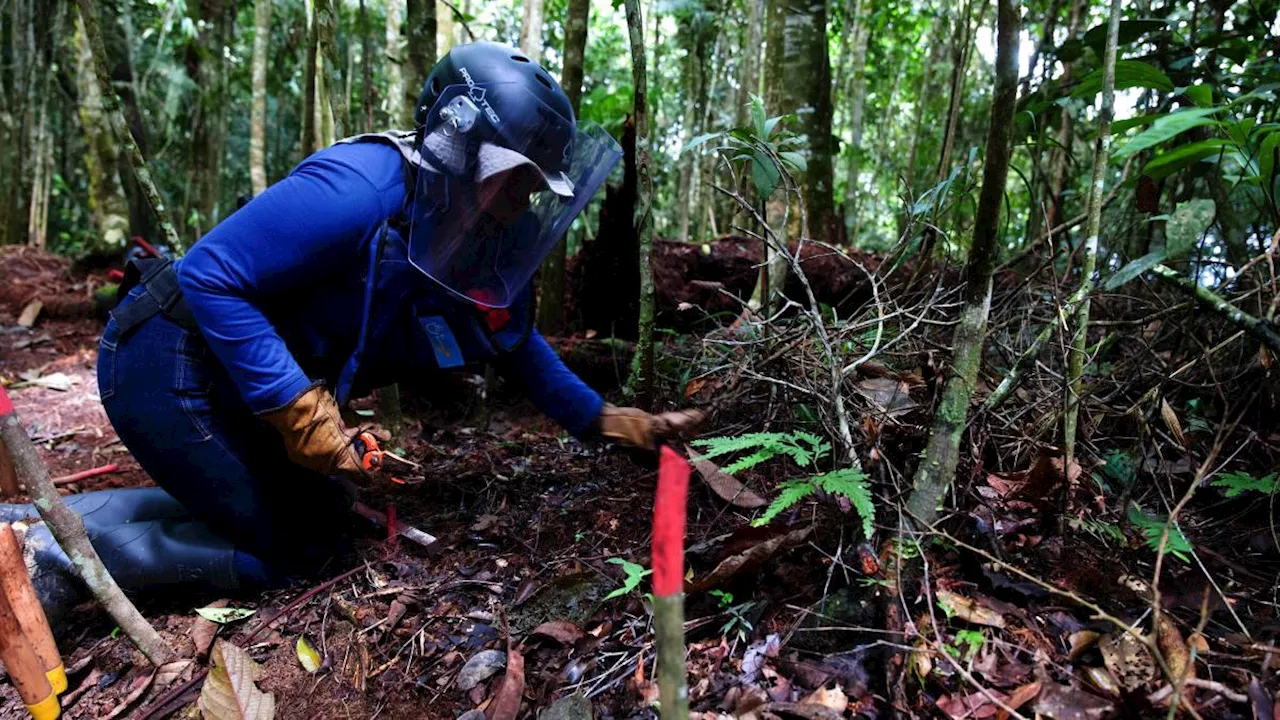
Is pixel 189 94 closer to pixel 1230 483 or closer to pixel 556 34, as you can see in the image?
pixel 556 34

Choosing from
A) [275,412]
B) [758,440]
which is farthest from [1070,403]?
[275,412]

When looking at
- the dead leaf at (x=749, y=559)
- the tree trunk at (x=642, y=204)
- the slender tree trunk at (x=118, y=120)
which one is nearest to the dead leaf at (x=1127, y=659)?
the dead leaf at (x=749, y=559)

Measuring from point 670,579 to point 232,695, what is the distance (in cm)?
142

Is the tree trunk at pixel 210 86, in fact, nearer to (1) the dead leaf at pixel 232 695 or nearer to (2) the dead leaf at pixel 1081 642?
(1) the dead leaf at pixel 232 695

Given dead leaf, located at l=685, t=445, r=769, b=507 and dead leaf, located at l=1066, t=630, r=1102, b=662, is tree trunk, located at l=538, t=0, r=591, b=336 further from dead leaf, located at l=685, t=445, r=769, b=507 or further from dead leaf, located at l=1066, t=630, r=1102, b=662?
dead leaf, located at l=1066, t=630, r=1102, b=662

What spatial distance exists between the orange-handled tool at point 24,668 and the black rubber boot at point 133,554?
48 cm

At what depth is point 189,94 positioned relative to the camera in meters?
11.1

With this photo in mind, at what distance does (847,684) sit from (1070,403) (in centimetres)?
85

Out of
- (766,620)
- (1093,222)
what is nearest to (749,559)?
(766,620)

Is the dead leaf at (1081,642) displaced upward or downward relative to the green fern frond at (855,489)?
downward

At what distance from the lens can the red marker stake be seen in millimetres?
798

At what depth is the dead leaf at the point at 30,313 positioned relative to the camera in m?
5.86

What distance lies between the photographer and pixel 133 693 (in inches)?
70.5

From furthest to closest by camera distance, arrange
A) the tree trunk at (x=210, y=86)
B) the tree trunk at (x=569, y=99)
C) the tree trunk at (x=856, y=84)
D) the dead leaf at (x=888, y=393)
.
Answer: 1. the tree trunk at (x=210, y=86)
2. the tree trunk at (x=856, y=84)
3. the tree trunk at (x=569, y=99)
4. the dead leaf at (x=888, y=393)
